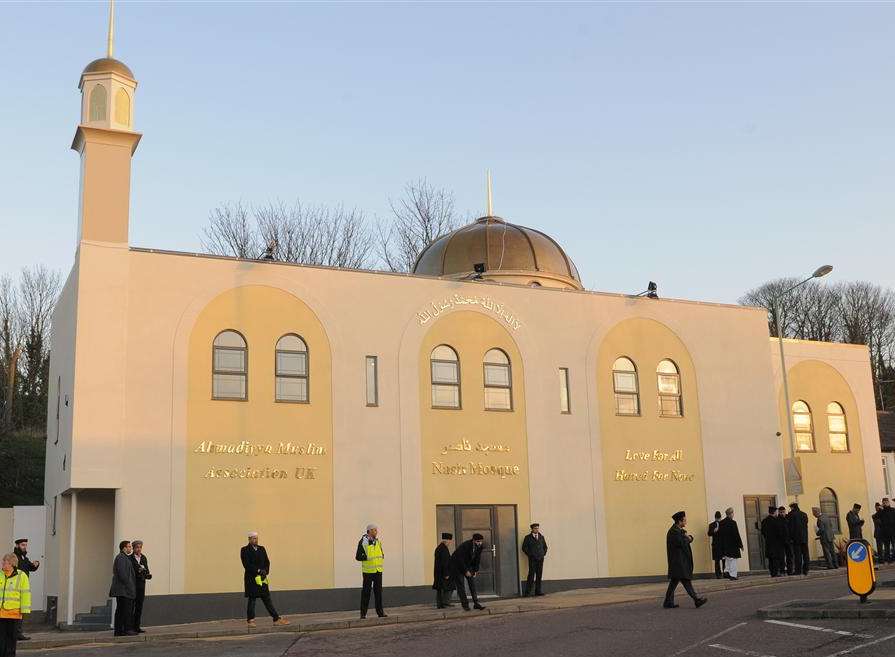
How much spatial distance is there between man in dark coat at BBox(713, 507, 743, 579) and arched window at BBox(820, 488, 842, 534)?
662 cm

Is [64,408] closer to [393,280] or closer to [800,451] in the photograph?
[393,280]

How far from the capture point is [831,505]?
1232 inches

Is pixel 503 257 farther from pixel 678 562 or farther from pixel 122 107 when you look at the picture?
pixel 678 562

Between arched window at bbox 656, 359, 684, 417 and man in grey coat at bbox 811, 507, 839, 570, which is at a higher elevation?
arched window at bbox 656, 359, 684, 417

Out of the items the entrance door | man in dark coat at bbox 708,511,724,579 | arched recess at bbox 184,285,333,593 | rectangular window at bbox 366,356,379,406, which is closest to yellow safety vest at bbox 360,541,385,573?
arched recess at bbox 184,285,333,593

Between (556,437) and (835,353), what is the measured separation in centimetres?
1201

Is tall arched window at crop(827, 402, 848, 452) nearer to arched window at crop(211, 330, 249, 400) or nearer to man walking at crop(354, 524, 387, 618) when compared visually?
man walking at crop(354, 524, 387, 618)

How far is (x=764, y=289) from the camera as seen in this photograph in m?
72.5

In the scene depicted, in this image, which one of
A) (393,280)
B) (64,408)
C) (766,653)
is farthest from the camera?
(393,280)

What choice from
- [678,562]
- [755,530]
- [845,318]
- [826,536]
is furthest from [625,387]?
[845,318]

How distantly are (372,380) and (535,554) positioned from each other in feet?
18.3

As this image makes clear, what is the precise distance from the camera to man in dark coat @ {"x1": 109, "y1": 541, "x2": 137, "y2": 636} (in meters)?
18.4

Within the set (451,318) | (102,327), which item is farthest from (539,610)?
(102,327)

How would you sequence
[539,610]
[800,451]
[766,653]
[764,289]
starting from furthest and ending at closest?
[764,289] → [800,451] → [539,610] → [766,653]
